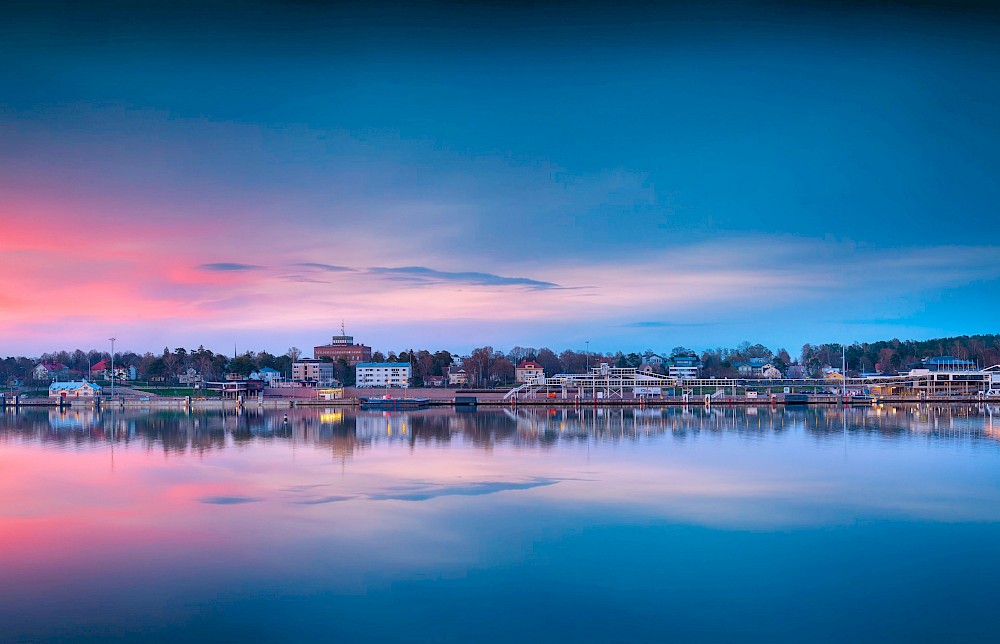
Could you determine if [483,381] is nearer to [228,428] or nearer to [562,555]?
[228,428]

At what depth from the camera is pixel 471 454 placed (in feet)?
65.7

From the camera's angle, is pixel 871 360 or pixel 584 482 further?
pixel 871 360

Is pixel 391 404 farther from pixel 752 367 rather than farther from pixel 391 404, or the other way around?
pixel 752 367

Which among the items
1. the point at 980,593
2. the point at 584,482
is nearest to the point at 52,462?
the point at 584,482

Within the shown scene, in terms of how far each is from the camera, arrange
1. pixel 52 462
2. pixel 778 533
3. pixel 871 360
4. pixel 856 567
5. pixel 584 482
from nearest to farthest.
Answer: pixel 856 567
pixel 778 533
pixel 584 482
pixel 52 462
pixel 871 360

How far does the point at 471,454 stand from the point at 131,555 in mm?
10778

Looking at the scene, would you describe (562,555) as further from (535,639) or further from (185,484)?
(185,484)

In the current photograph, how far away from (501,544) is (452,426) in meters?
19.2

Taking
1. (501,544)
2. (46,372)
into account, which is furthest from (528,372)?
(501,544)

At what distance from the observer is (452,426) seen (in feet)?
97.1

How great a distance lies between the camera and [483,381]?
65125mm

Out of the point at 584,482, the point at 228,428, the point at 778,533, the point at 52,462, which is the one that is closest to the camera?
the point at 778,533

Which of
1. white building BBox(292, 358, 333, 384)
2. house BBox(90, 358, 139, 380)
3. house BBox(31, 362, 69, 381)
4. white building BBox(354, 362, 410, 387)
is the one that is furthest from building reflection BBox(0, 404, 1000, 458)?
house BBox(31, 362, 69, 381)

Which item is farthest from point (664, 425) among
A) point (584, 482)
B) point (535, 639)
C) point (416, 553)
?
point (535, 639)
